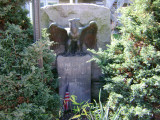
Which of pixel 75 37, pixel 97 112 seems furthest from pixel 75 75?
pixel 97 112

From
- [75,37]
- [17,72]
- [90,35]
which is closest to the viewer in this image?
[17,72]

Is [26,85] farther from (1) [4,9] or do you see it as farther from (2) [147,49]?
(2) [147,49]

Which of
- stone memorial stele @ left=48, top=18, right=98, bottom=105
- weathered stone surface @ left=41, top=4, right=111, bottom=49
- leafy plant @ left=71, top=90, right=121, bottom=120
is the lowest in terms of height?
leafy plant @ left=71, top=90, right=121, bottom=120

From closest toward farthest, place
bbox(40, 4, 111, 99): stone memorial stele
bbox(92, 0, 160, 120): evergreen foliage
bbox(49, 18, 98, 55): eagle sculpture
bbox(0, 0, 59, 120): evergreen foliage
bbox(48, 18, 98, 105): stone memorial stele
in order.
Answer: bbox(0, 0, 59, 120): evergreen foliage < bbox(92, 0, 160, 120): evergreen foliage < bbox(49, 18, 98, 55): eagle sculpture < bbox(48, 18, 98, 105): stone memorial stele < bbox(40, 4, 111, 99): stone memorial stele

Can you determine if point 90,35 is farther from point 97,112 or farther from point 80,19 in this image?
point 97,112

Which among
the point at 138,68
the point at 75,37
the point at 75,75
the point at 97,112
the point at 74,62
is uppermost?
the point at 75,37

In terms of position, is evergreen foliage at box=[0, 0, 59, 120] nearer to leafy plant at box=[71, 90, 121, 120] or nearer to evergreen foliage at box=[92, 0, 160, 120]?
leafy plant at box=[71, 90, 121, 120]

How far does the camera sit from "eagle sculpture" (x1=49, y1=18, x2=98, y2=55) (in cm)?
302

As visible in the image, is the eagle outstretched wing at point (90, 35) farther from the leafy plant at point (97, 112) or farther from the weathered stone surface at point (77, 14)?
the leafy plant at point (97, 112)

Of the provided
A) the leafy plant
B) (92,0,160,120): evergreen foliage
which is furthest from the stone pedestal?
(92,0,160,120): evergreen foliage

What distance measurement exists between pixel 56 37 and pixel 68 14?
22.7 inches

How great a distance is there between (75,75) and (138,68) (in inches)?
51.7

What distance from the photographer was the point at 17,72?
1.89m

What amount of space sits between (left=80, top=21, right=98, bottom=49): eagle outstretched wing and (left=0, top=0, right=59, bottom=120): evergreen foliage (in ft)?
4.47
